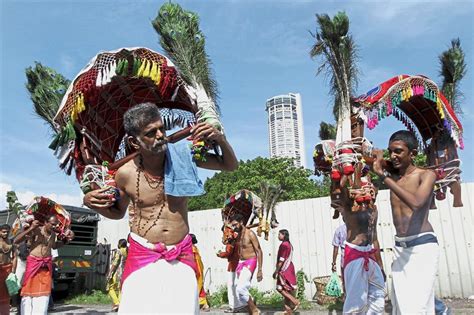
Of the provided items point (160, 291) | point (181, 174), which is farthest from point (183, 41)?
point (160, 291)

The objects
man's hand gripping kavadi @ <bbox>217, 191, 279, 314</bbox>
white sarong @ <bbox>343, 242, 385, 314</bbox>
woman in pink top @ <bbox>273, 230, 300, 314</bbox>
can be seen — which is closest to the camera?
white sarong @ <bbox>343, 242, 385, 314</bbox>

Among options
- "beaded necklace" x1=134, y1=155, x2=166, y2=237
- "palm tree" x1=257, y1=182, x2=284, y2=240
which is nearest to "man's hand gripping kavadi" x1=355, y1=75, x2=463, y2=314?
"beaded necklace" x1=134, y1=155, x2=166, y2=237

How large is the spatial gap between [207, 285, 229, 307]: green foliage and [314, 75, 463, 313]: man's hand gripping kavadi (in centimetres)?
652

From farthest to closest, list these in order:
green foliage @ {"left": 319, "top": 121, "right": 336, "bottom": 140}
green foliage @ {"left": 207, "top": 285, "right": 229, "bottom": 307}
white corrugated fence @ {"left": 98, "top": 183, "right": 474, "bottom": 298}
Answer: green foliage @ {"left": 207, "top": 285, "right": 229, "bottom": 307} < white corrugated fence @ {"left": 98, "top": 183, "right": 474, "bottom": 298} < green foliage @ {"left": 319, "top": 121, "right": 336, "bottom": 140}

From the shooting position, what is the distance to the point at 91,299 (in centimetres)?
1343

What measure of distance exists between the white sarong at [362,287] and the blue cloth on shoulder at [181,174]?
9.66 feet

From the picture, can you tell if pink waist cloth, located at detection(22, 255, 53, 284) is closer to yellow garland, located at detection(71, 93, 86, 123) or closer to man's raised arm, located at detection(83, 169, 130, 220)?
yellow garland, located at detection(71, 93, 86, 123)

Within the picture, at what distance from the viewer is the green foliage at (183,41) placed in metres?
4.18

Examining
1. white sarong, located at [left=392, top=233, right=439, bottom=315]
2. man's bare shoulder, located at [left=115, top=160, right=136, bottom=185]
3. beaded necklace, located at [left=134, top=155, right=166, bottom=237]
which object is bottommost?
white sarong, located at [left=392, top=233, right=439, bottom=315]

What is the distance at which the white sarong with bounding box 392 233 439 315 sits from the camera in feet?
12.9

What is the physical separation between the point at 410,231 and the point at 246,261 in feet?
16.3

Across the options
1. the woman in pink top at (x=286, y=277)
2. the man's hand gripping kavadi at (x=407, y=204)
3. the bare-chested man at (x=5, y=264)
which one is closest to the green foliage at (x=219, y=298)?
A: the woman in pink top at (x=286, y=277)

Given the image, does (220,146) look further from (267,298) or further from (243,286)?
(267,298)

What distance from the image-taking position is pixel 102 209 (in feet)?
10.6
